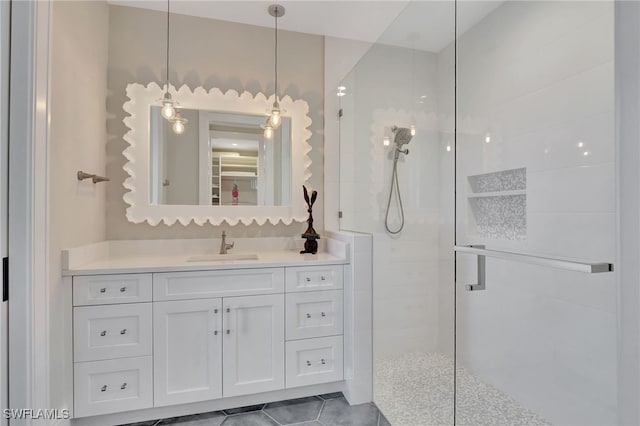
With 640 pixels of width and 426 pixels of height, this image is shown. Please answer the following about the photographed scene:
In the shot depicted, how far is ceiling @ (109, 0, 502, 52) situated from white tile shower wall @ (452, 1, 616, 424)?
132 millimetres

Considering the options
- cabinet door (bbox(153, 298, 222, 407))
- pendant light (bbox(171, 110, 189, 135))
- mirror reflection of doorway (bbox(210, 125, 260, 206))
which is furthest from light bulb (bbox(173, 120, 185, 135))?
cabinet door (bbox(153, 298, 222, 407))

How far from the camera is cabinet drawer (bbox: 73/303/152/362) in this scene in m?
1.64

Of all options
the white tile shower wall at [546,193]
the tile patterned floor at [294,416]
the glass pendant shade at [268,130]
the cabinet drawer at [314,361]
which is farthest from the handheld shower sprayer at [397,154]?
the tile patterned floor at [294,416]

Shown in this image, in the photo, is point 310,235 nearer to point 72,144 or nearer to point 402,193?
point 402,193

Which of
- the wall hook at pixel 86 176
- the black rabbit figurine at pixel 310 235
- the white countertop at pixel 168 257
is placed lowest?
the white countertop at pixel 168 257

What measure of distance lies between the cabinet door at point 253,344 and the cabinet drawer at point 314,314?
0.21 feet

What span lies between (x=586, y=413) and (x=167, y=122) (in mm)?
2827

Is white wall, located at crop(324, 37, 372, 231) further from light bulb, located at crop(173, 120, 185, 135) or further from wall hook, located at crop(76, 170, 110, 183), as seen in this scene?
wall hook, located at crop(76, 170, 110, 183)

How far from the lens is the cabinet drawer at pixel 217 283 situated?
176 cm

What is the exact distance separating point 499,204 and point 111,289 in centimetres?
211

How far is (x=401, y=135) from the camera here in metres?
1.89

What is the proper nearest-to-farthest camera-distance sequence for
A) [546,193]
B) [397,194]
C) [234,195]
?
1. [546,193]
2. [397,194]
3. [234,195]

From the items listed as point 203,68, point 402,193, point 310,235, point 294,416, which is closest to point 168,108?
point 203,68

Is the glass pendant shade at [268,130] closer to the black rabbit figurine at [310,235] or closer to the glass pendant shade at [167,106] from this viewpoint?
the black rabbit figurine at [310,235]
